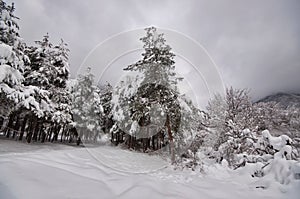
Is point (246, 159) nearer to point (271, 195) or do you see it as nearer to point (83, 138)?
point (271, 195)

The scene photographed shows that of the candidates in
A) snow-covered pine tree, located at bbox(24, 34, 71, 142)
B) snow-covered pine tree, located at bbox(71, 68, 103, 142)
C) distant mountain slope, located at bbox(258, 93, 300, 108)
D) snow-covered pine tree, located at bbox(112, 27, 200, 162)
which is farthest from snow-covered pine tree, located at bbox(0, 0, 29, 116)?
distant mountain slope, located at bbox(258, 93, 300, 108)

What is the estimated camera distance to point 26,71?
1606cm

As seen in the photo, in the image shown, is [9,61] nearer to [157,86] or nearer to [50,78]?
[50,78]

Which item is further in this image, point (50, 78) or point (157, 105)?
point (50, 78)

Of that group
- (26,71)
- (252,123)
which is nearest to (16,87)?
(26,71)

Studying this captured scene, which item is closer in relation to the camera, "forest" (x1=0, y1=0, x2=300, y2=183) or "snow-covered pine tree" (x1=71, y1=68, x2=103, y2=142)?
"forest" (x1=0, y1=0, x2=300, y2=183)

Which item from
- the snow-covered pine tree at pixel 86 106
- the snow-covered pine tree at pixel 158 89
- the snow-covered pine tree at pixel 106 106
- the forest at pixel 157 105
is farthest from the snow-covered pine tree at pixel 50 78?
the snow-covered pine tree at pixel 106 106

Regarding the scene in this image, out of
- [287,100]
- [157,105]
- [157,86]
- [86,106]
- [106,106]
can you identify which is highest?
[287,100]

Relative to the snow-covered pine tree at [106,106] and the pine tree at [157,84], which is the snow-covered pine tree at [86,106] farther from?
the pine tree at [157,84]

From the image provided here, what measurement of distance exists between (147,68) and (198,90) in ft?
14.5

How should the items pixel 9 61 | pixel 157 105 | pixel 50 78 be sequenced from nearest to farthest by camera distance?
1. pixel 9 61
2. pixel 157 105
3. pixel 50 78

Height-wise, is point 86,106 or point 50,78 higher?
point 50,78

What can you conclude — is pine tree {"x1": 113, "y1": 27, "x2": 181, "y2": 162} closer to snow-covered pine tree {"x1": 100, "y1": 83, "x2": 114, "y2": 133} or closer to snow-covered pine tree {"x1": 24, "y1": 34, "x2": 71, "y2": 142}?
snow-covered pine tree {"x1": 24, "y1": 34, "x2": 71, "y2": 142}

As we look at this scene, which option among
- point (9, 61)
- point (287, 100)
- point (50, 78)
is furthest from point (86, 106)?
point (287, 100)
